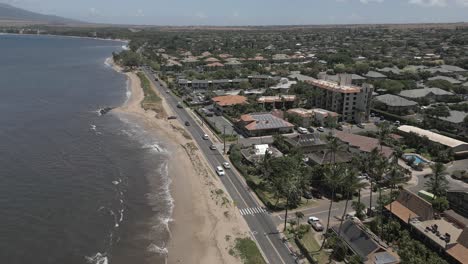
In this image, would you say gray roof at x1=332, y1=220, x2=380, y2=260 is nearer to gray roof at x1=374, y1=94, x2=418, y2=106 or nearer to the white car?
the white car

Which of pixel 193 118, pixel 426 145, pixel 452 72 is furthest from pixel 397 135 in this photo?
pixel 452 72

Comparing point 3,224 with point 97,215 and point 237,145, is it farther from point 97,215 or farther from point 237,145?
point 237,145

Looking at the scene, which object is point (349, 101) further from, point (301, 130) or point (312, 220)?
point (312, 220)

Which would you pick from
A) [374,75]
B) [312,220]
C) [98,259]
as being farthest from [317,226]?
[374,75]

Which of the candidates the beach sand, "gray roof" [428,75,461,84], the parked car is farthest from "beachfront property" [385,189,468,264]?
"gray roof" [428,75,461,84]

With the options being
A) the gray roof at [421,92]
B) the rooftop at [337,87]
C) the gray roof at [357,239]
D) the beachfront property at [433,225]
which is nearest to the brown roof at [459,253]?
the beachfront property at [433,225]
